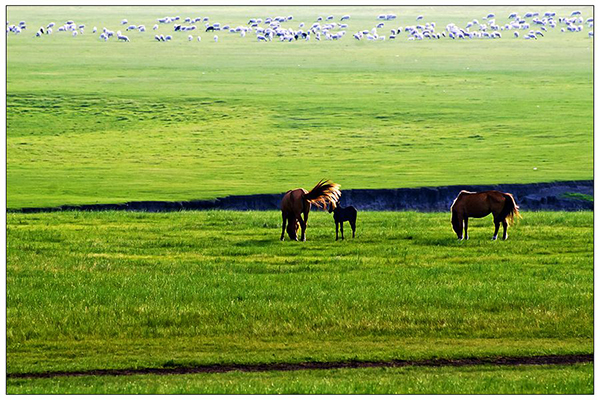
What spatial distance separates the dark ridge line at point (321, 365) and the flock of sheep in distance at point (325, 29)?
4532 inches

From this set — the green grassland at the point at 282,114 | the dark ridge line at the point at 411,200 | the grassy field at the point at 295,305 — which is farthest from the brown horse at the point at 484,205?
the green grassland at the point at 282,114

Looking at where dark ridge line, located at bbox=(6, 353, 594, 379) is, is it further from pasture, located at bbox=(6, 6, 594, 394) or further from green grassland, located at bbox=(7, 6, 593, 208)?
green grassland, located at bbox=(7, 6, 593, 208)

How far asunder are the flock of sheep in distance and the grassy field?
103087 mm

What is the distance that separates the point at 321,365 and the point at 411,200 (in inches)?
1229

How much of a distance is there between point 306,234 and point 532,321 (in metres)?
12.5

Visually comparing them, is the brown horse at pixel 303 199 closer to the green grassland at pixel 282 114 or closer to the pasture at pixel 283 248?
the pasture at pixel 283 248

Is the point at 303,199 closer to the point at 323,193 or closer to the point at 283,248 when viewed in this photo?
the point at 323,193

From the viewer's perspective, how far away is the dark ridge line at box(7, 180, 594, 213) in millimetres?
43938


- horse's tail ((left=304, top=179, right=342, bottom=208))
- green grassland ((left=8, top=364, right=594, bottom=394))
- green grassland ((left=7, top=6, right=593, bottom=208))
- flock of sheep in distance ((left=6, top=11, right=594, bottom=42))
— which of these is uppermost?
flock of sheep in distance ((left=6, top=11, right=594, bottom=42))

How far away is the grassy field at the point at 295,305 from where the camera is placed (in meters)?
16.0

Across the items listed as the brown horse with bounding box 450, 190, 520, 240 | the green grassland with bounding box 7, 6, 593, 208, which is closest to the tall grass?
the brown horse with bounding box 450, 190, 520, 240

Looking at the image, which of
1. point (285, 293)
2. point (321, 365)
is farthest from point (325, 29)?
point (321, 365)

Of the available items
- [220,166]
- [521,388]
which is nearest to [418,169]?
[220,166]

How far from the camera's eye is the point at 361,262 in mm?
26281
